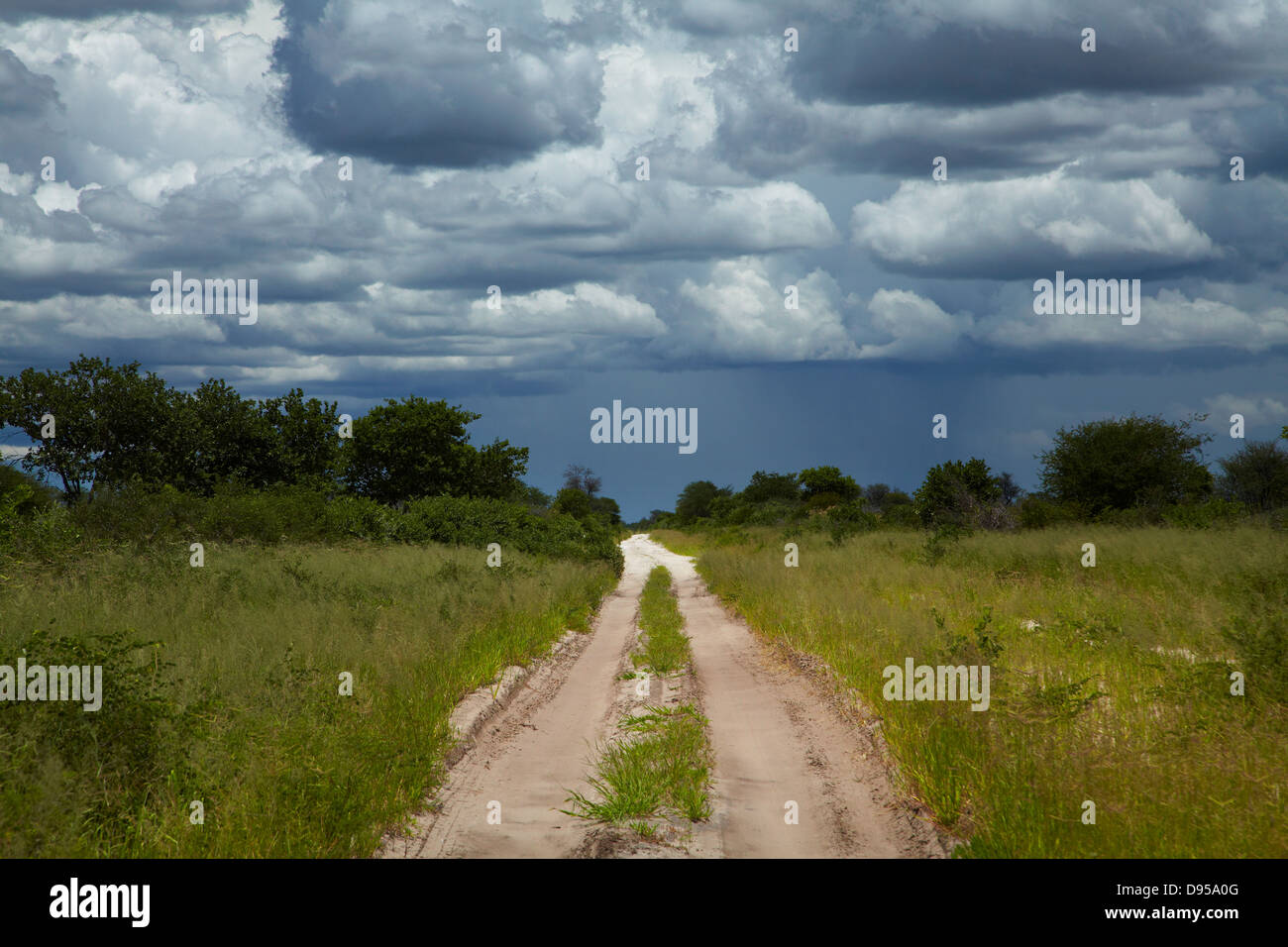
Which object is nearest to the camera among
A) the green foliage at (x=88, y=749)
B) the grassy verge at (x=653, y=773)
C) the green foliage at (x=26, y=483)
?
the green foliage at (x=88, y=749)

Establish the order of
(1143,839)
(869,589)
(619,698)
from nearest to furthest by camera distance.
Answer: (1143,839)
(619,698)
(869,589)

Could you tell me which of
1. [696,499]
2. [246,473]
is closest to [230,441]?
[246,473]

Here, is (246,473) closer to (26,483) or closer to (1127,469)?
(26,483)

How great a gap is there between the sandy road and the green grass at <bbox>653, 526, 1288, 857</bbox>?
0.48 meters

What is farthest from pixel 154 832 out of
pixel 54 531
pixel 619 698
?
pixel 54 531

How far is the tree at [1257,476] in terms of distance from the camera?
39.2 meters

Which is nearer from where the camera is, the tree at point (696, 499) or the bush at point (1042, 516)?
the bush at point (1042, 516)

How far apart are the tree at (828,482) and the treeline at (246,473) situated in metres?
30.1

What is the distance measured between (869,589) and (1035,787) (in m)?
12.0

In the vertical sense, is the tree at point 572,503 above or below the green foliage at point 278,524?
above

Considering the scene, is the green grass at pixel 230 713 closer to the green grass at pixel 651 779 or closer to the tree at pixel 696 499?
the green grass at pixel 651 779

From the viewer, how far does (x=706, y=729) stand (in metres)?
9.84

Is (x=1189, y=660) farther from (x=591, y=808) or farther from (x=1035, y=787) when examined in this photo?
(x=591, y=808)

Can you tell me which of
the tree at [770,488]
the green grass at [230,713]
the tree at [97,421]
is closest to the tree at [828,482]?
the tree at [770,488]
